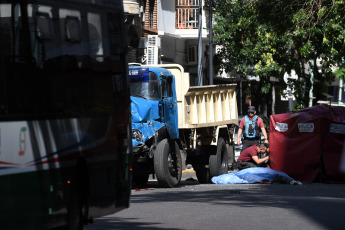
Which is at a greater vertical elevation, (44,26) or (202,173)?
(44,26)

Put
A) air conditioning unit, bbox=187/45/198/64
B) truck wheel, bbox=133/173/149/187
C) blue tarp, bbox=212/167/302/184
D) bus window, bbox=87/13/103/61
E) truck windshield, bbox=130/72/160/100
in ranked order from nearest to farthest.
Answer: bus window, bbox=87/13/103/61
truck windshield, bbox=130/72/160/100
blue tarp, bbox=212/167/302/184
truck wheel, bbox=133/173/149/187
air conditioning unit, bbox=187/45/198/64

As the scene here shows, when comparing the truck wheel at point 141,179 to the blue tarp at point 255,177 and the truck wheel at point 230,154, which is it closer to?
the blue tarp at point 255,177

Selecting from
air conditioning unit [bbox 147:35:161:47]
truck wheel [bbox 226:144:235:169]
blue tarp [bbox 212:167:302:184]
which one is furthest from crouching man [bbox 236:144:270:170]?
air conditioning unit [bbox 147:35:161:47]

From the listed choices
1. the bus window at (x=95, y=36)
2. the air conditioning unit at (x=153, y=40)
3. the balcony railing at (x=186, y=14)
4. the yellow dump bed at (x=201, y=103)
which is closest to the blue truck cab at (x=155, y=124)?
the yellow dump bed at (x=201, y=103)

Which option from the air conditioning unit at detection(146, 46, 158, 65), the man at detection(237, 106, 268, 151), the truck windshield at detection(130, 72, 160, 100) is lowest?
the man at detection(237, 106, 268, 151)

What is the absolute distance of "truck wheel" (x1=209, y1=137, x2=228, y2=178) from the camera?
2295cm

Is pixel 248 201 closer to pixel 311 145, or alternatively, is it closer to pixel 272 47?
pixel 311 145

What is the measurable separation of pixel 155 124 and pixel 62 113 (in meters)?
10.4

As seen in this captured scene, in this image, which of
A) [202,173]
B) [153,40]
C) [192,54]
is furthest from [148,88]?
[192,54]

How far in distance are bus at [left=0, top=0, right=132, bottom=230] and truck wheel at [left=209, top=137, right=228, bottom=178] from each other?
37.9 feet

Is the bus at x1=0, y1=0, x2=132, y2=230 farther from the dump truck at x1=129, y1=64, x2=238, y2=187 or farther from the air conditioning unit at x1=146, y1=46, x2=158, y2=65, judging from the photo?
the air conditioning unit at x1=146, y1=46, x2=158, y2=65

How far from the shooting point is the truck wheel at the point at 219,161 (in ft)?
75.3

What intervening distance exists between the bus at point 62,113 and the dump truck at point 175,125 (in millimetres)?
8045

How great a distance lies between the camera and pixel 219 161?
75.9 ft
